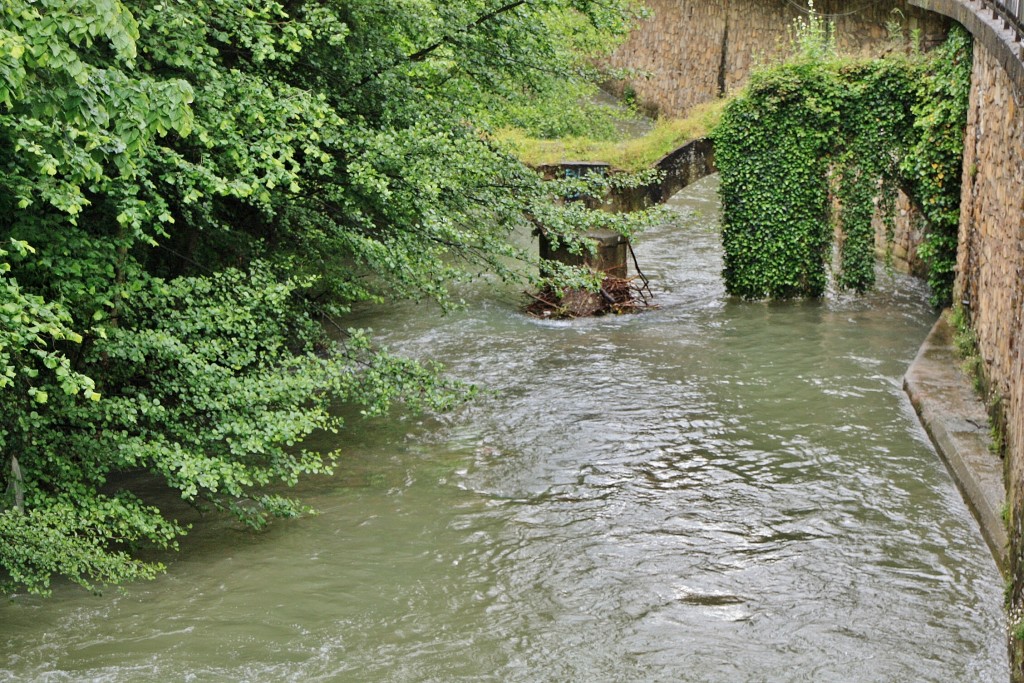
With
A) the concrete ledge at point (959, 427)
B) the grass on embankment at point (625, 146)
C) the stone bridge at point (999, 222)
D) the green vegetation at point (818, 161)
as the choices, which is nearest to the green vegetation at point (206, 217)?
the stone bridge at point (999, 222)

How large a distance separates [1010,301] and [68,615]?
25.1 ft

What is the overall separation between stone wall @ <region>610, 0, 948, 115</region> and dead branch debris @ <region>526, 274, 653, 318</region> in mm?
10942

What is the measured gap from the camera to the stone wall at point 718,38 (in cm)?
2534

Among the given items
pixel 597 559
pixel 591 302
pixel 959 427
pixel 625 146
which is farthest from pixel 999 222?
pixel 625 146

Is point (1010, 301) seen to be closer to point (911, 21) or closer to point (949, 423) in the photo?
point (949, 423)

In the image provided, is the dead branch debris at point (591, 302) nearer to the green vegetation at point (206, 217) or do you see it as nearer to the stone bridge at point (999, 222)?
the stone bridge at point (999, 222)

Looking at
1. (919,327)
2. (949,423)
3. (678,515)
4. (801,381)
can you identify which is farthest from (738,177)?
(678,515)

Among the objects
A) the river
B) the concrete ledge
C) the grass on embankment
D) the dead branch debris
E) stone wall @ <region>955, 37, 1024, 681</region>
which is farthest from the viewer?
the grass on embankment

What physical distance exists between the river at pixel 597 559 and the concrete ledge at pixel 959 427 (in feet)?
0.56

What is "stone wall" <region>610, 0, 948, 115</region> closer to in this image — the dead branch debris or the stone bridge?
the stone bridge

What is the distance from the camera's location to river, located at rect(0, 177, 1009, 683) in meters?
7.07

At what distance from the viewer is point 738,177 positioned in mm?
16953

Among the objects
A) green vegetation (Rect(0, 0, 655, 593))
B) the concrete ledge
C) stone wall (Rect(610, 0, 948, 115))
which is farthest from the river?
stone wall (Rect(610, 0, 948, 115))

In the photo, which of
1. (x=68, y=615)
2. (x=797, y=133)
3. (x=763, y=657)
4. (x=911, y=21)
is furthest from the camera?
(x=911, y=21)
